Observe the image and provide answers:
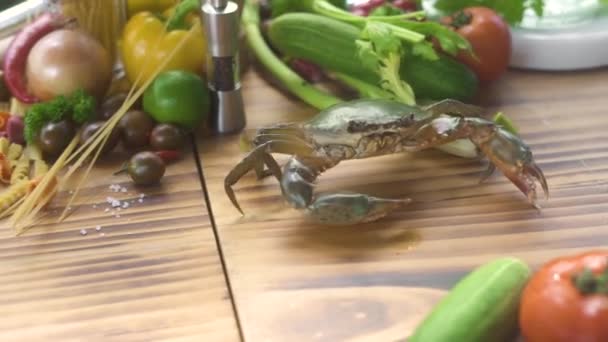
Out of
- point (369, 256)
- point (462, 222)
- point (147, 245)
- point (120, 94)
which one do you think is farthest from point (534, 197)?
point (120, 94)

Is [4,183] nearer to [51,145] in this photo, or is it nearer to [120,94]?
[51,145]

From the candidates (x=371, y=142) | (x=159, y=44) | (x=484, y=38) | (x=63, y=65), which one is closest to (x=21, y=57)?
(x=63, y=65)

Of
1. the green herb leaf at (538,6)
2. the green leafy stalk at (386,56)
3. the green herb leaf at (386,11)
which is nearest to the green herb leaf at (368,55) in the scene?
the green leafy stalk at (386,56)

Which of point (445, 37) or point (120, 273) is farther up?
point (445, 37)

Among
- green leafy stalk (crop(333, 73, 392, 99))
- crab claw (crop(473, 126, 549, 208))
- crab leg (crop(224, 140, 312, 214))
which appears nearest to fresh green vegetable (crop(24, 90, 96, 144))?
crab leg (crop(224, 140, 312, 214))

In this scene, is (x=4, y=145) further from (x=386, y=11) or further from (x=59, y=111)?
(x=386, y=11)
